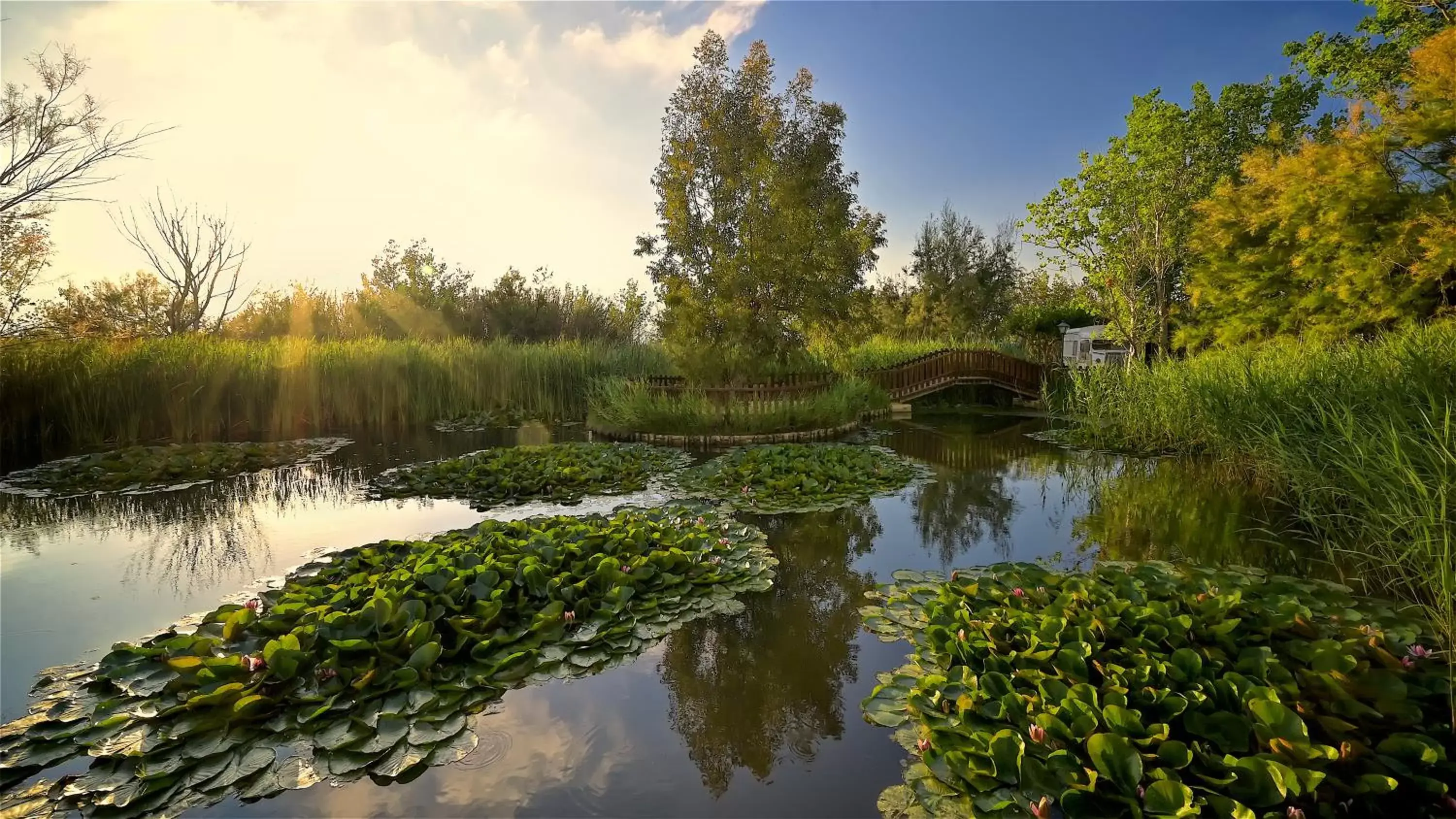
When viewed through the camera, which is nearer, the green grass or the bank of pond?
the bank of pond

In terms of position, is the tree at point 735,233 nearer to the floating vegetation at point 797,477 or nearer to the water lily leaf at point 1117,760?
the floating vegetation at point 797,477

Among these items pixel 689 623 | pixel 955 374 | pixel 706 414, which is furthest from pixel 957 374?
pixel 689 623

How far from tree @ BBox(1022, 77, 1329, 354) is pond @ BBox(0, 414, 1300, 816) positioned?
664 inches

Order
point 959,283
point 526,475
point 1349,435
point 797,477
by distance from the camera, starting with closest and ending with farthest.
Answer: point 1349,435 → point 797,477 → point 526,475 → point 959,283

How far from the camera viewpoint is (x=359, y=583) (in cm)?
427

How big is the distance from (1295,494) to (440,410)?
651 inches

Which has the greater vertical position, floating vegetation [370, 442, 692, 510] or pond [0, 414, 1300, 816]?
floating vegetation [370, 442, 692, 510]

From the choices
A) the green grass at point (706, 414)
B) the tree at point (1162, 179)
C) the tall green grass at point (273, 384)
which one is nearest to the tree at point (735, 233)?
the green grass at point (706, 414)

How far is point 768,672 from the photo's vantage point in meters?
3.67

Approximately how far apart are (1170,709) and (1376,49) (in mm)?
28509

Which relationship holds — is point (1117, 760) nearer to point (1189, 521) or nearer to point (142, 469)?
point (1189, 521)

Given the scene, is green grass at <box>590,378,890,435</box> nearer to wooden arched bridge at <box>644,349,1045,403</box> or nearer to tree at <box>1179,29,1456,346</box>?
wooden arched bridge at <box>644,349,1045,403</box>

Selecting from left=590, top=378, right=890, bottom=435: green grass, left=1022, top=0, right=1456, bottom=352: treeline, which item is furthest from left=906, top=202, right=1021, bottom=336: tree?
left=590, top=378, right=890, bottom=435: green grass

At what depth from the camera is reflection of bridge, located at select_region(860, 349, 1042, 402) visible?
744 inches
